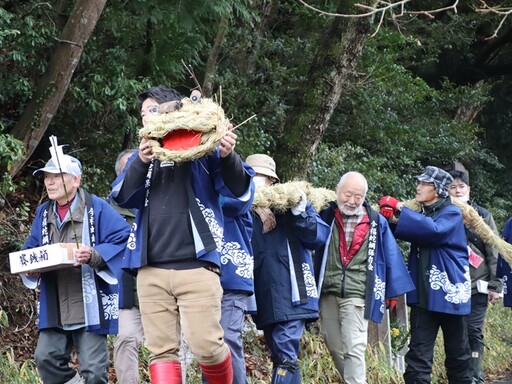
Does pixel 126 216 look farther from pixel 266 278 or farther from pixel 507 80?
pixel 507 80

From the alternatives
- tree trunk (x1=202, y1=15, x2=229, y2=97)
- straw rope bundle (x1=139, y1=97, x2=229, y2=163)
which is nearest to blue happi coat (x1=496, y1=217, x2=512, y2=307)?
tree trunk (x1=202, y1=15, x2=229, y2=97)

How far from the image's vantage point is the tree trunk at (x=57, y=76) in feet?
32.6

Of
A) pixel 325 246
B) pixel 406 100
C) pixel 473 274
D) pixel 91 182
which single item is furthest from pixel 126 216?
pixel 406 100

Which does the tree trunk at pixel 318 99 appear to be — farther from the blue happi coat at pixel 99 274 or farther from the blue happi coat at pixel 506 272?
the blue happi coat at pixel 99 274

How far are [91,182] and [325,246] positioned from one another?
4053 mm

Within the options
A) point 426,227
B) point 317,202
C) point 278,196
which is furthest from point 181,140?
point 426,227

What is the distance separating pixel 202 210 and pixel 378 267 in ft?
9.92

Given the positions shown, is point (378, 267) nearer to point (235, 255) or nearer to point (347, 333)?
point (347, 333)

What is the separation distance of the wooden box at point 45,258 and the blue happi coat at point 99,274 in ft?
0.89

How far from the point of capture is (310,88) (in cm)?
1195

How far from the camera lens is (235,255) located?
6898 millimetres

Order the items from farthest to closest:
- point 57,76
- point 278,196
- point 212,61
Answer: point 212,61 < point 57,76 < point 278,196

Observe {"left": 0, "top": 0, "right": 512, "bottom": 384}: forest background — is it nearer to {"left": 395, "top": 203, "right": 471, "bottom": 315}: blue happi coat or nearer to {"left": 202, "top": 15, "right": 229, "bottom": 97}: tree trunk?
{"left": 202, "top": 15, "right": 229, "bottom": 97}: tree trunk

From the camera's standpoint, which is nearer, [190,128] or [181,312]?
[190,128]
